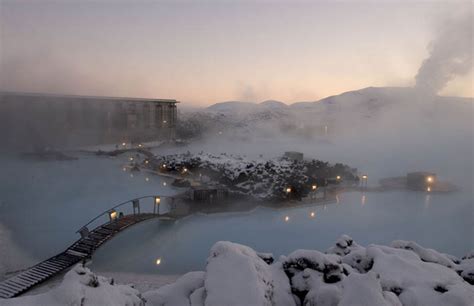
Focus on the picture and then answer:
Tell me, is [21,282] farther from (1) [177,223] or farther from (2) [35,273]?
(1) [177,223]

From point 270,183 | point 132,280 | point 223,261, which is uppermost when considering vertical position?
point 223,261

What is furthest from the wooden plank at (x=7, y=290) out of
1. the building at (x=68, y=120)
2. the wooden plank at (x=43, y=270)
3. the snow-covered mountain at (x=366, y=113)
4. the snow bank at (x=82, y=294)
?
the snow-covered mountain at (x=366, y=113)

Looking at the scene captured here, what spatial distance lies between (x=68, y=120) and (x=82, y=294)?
119ft

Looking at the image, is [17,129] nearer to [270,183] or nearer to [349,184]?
[270,183]

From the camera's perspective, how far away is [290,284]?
19.4 ft

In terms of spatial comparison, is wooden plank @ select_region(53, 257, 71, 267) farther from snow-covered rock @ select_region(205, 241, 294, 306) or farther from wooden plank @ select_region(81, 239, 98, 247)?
snow-covered rock @ select_region(205, 241, 294, 306)

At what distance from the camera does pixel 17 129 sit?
34031 millimetres

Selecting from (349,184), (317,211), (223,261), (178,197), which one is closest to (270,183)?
(317,211)

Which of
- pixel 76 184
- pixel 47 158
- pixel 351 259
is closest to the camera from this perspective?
pixel 351 259

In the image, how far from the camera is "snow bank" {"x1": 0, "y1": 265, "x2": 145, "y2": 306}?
12.5 ft

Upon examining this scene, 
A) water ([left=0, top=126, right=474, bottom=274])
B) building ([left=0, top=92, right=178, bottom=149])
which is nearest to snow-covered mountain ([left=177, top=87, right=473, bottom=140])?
building ([left=0, top=92, right=178, bottom=149])

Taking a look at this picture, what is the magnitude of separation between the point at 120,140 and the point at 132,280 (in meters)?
31.5

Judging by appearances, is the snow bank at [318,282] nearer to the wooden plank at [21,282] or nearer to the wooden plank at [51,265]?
the wooden plank at [21,282]

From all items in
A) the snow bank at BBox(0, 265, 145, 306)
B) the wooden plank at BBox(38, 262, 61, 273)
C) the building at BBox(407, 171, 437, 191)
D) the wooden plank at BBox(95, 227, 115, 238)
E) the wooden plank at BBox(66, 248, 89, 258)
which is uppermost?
the snow bank at BBox(0, 265, 145, 306)
